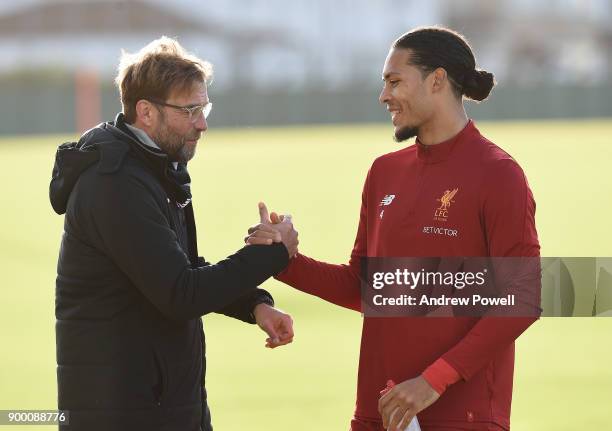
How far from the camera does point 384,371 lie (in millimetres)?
4082

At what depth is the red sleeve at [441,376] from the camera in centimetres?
378

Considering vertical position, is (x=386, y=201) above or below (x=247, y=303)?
above

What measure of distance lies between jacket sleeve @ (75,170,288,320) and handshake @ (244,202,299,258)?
25cm

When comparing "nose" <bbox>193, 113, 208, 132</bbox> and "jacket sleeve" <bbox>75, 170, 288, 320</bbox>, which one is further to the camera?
"nose" <bbox>193, 113, 208, 132</bbox>

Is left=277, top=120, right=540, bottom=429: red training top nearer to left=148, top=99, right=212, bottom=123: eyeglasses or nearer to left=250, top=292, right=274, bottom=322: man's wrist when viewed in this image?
left=250, top=292, right=274, bottom=322: man's wrist

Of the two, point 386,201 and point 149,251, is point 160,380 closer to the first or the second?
point 149,251

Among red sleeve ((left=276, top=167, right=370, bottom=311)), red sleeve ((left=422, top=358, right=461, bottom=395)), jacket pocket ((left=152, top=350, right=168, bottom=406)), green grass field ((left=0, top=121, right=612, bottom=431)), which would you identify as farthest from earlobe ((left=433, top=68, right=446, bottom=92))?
green grass field ((left=0, top=121, right=612, bottom=431))

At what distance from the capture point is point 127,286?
12.5 feet

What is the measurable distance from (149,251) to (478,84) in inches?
52.3

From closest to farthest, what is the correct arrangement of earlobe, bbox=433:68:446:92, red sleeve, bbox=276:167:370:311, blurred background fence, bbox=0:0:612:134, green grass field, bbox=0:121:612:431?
earlobe, bbox=433:68:446:92
red sleeve, bbox=276:167:370:311
green grass field, bbox=0:121:612:431
blurred background fence, bbox=0:0:612:134

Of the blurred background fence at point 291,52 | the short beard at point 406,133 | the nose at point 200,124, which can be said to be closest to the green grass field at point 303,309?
the short beard at point 406,133

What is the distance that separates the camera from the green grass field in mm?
7664

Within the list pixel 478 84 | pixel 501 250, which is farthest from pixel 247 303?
pixel 478 84

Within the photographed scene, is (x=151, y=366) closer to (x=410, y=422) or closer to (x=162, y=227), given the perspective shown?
(x=162, y=227)
